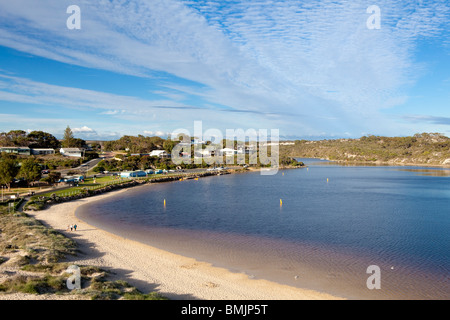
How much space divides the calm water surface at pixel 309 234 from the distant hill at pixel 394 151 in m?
96.8

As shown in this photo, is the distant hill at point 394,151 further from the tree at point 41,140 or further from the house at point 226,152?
the tree at point 41,140

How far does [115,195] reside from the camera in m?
38.8

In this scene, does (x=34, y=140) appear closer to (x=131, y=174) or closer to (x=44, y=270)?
(x=131, y=174)

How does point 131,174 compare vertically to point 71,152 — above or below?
below

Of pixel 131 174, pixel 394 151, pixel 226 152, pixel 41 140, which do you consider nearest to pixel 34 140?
pixel 41 140

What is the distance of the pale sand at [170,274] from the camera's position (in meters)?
12.0

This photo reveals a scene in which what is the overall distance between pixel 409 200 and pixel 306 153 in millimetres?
147758

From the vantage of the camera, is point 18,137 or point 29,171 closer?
point 29,171

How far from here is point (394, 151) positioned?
140 meters

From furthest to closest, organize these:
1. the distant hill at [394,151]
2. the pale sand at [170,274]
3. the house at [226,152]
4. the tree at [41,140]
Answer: the distant hill at [394,151]
the house at [226,152]
the tree at [41,140]
the pale sand at [170,274]

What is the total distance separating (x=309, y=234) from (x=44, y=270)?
16.8m

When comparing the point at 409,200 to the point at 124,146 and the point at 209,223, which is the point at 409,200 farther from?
the point at 124,146

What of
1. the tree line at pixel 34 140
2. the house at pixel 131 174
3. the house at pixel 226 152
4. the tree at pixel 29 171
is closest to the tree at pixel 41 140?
the tree line at pixel 34 140
